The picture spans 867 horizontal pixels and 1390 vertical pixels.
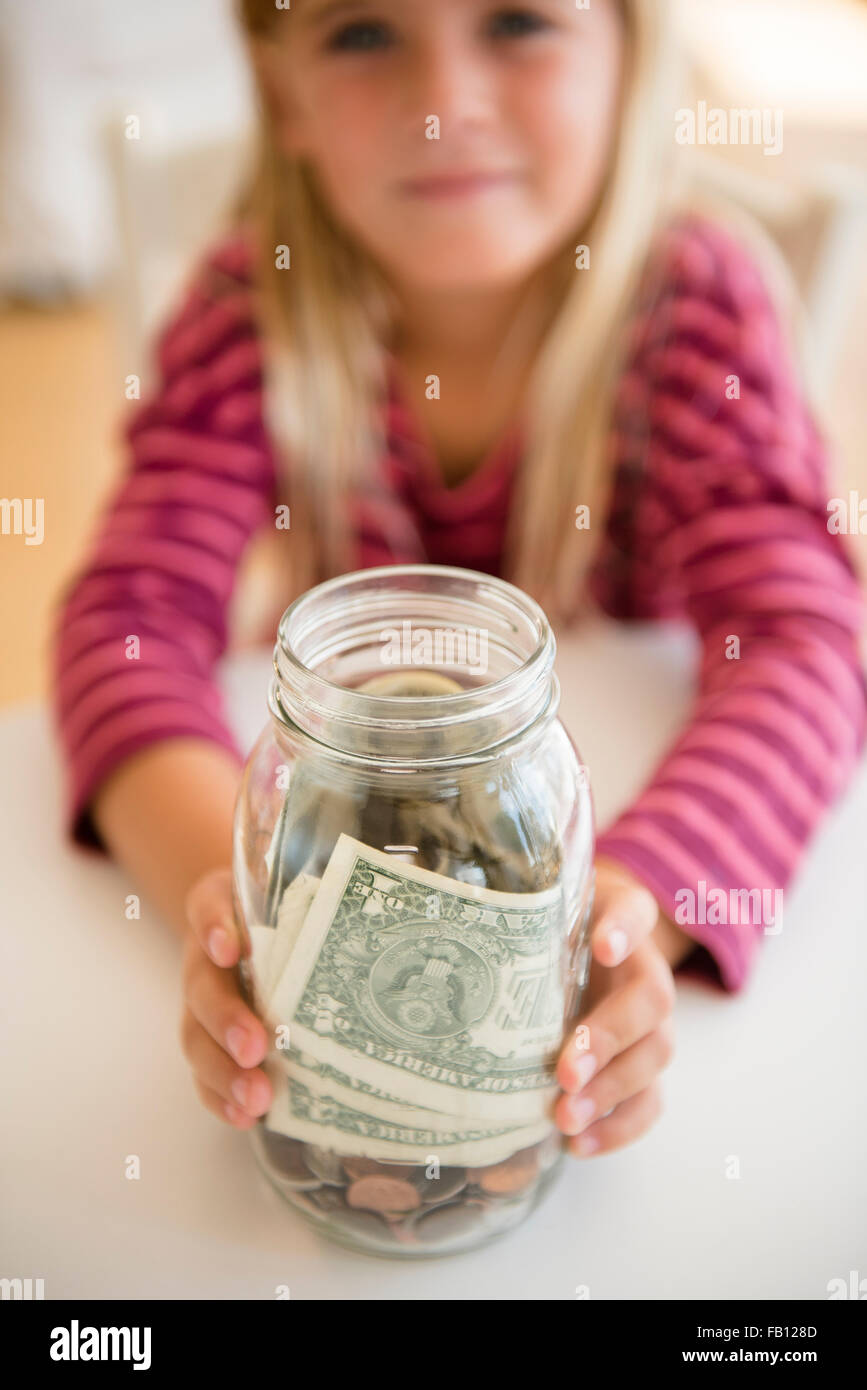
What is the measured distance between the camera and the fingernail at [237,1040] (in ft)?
1.29

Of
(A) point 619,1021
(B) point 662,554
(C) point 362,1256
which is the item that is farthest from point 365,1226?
(B) point 662,554

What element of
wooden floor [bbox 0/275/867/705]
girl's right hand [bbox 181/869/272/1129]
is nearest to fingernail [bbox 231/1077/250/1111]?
girl's right hand [bbox 181/869/272/1129]

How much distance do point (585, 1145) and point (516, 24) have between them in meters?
0.64

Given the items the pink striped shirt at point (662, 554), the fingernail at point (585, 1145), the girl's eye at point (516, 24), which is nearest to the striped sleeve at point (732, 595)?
the pink striped shirt at point (662, 554)

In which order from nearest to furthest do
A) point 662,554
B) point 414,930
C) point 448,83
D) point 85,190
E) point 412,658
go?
point 414,930
point 412,658
point 448,83
point 662,554
point 85,190

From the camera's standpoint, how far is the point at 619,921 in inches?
16.4

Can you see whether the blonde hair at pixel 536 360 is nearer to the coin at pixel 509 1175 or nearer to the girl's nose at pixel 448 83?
the girl's nose at pixel 448 83

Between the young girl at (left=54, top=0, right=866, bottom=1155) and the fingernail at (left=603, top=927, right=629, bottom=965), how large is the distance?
40 mm

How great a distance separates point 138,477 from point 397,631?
1.40 feet

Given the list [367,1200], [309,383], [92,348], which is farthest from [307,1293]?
[92,348]

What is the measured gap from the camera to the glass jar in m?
0.36

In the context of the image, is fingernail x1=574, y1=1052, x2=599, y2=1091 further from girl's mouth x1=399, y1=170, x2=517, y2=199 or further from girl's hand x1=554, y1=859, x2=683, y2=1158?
girl's mouth x1=399, y1=170, x2=517, y2=199

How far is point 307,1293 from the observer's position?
1.30ft

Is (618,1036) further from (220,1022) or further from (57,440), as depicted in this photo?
(57,440)
